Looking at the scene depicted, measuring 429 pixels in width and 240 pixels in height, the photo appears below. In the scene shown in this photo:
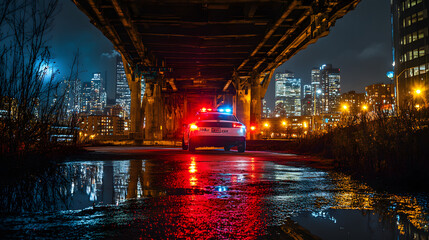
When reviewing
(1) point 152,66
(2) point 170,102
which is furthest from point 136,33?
(2) point 170,102

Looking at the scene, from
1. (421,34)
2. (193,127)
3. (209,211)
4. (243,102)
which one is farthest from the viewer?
(421,34)

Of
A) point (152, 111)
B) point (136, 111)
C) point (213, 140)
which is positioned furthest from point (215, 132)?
point (152, 111)

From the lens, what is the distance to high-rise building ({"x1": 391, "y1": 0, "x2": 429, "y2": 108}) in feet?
255

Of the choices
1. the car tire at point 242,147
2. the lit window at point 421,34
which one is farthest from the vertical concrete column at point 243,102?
the lit window at point 421,34

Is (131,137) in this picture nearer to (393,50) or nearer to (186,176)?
(186,176)

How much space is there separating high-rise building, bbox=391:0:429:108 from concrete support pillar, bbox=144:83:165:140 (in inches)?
2414

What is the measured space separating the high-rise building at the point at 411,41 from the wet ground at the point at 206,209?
255 ft

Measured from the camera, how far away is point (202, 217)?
369 centimetres

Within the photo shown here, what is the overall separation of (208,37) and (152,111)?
10.8 metres

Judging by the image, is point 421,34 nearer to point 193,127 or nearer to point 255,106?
point 255,106

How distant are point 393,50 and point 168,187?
100 m

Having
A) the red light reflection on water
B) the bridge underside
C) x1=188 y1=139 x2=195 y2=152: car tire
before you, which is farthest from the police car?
the red light reflection on water

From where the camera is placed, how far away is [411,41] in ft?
271

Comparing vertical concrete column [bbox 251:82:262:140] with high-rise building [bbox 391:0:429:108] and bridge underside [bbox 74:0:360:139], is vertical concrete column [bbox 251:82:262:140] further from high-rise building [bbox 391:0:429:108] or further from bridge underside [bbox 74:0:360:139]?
high-rise building [bbox 391:0:429:108]
